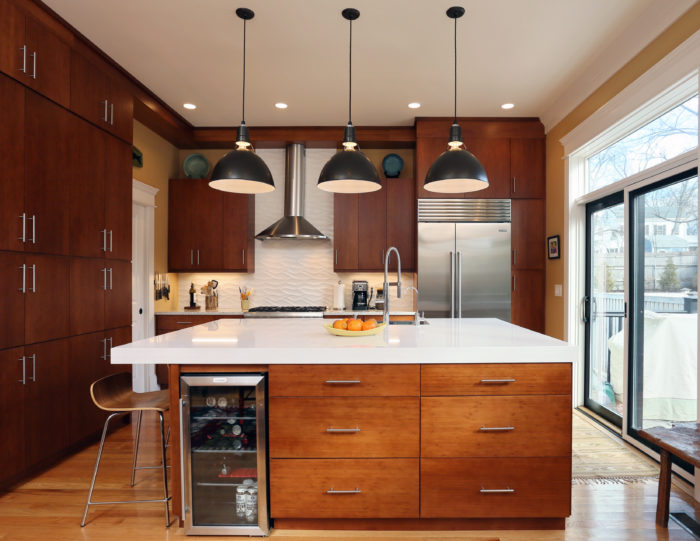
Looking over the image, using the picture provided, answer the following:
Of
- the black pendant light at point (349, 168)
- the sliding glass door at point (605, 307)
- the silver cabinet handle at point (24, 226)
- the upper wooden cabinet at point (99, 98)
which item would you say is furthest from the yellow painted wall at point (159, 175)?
the sliding glass door at point (605, 307)

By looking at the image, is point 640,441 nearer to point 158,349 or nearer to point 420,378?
point 420,378

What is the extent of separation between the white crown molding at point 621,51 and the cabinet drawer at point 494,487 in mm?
2650

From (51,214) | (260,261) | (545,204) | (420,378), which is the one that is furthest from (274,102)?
(420,378)

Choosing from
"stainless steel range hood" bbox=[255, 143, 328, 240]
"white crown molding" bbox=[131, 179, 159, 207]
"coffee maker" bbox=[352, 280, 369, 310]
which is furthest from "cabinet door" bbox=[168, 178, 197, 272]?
"coffee maker" bbox=[352, 280, 369, 310]

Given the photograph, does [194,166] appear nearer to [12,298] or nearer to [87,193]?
[87,193]

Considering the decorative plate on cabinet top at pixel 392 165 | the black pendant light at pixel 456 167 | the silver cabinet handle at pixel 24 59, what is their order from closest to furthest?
the black pendant light at pixel 456 167, the silver cabinet handle at pixel 24 59, the decorative plate on cabinet top at pixel 392 165

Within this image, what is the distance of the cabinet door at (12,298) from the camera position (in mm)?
2426

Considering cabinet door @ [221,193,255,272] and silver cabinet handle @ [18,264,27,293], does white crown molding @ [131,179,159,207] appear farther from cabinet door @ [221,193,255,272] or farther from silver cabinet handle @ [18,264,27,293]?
silver cabinet handle @ [18,264,27,293]

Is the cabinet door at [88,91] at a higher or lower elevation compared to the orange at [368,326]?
higher

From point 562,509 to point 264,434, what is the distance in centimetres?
144

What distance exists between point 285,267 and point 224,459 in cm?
338

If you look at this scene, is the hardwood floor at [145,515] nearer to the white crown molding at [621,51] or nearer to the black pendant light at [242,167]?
the black pendant light at [242,167]

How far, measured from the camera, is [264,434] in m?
2.04

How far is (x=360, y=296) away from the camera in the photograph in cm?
504
